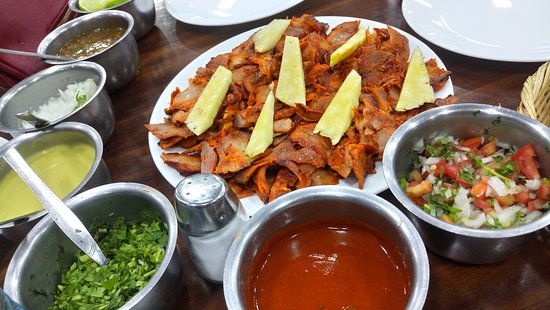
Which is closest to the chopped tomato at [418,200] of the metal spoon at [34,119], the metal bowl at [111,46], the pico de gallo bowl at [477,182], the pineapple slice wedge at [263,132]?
the pico de gallo bowl at [477,182]

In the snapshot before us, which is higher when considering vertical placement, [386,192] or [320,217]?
[320,217]

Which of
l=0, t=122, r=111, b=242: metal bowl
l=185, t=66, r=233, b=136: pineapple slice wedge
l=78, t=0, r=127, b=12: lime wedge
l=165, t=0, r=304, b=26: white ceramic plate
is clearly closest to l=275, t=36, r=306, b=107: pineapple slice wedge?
l=185, t=66, r=233, b=136: pineapple slice wedge

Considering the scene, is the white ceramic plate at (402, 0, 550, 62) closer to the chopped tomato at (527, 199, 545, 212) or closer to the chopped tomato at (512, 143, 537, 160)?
the chopped tomato at (512, 143, 537, 160)

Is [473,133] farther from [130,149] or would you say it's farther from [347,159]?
[130,149]

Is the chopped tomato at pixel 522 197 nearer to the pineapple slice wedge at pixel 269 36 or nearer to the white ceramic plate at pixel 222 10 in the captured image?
the pineapple slice wedge at pixel 269 36

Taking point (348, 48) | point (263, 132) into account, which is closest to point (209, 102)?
point (263, 132)

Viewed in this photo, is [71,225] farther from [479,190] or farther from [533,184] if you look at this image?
[533,184]

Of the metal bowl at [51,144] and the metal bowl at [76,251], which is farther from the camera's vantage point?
the metal bowl at [51,144]
